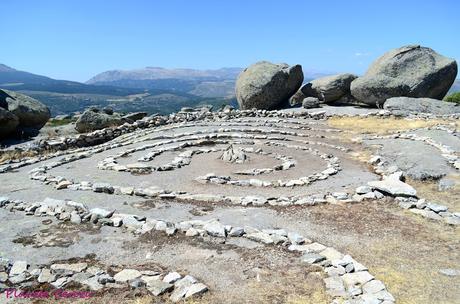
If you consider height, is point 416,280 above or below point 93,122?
below

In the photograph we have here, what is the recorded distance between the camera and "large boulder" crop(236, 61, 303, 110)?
127ft

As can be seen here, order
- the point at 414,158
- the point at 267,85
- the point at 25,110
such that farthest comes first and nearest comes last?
the point at 267,85 → the point at 25,110 → the point at 414,158

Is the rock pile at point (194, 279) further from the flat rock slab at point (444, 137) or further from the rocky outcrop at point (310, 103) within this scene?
the rocky outcrop at point (310, 103)

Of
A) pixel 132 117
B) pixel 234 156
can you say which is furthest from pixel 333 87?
pixel 234 156

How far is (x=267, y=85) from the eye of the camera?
38.8 metres

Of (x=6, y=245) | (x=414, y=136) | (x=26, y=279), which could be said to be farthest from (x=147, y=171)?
(x=414, y=136)

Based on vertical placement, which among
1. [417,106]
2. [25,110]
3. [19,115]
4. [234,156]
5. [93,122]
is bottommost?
[234,156]

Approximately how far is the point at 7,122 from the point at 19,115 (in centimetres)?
297

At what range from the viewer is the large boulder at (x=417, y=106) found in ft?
103

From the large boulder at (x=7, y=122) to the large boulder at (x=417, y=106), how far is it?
27.7m

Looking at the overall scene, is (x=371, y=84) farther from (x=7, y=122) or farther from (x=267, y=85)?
(x=7, y=122)

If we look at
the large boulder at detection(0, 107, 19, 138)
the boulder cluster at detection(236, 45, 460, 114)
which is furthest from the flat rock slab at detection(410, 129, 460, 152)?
the large boulder at detection(0, 107, 19, 138)

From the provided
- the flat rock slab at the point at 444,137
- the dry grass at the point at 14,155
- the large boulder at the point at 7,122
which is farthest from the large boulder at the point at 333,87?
the large boulder at the point at 7,122

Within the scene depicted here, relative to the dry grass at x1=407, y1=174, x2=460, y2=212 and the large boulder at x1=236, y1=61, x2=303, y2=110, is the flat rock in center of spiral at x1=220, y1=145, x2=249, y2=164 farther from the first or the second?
the large boulder at x1=236, y1=61, x2=303, y2=110
